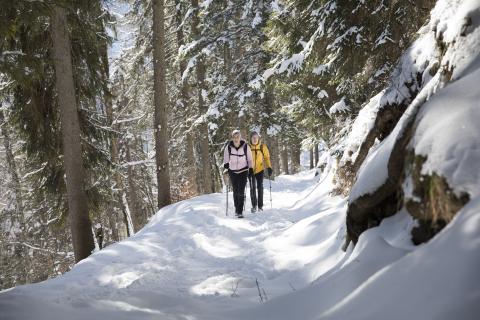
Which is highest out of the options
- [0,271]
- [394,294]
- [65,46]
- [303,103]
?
[65,46]

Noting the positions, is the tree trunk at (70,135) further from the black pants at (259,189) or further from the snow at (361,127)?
the snow at (361,127)

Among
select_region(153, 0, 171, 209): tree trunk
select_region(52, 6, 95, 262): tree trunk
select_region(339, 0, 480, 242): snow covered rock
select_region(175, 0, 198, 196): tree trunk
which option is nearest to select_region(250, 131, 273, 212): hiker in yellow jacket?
select_region(153, 0, 171, 209): tree trunk

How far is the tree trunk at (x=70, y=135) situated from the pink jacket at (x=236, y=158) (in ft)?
11.5

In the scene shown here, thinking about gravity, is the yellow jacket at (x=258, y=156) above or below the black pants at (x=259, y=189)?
above

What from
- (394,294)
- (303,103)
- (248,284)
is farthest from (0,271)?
(394,294)

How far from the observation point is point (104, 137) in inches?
424

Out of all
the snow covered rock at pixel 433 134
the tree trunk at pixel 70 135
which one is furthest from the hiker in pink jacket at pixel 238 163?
the snow covered rock at pixel 433 134

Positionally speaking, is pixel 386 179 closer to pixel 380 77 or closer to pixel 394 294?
pixel 394 294

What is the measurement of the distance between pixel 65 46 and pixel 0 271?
13.9m

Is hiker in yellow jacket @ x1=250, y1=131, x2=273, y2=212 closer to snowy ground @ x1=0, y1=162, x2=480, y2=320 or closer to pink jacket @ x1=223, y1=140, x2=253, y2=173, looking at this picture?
pink jacket @ x1=223, y1=140, x2=253, y2=173

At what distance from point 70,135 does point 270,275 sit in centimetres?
601

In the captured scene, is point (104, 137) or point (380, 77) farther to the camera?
point (104, 137)

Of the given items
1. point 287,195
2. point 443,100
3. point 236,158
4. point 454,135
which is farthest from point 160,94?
point 454,135

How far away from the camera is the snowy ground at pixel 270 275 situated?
209 cm
